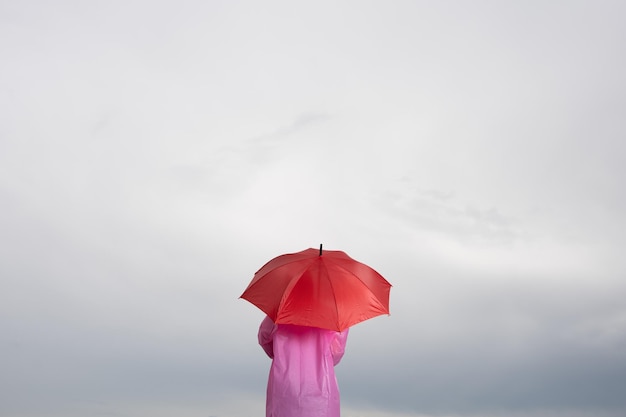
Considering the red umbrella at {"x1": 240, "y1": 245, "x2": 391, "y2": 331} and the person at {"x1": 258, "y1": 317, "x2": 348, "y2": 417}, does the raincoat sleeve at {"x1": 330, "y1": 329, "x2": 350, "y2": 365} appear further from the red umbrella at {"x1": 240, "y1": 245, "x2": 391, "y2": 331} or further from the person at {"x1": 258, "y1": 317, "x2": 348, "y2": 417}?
the red umbrella at {"x1": 240, "y1": 245, "x2": 391, "y2": 331}

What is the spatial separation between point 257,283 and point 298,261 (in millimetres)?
634

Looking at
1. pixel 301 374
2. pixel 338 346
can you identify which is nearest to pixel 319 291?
pixel 338 346

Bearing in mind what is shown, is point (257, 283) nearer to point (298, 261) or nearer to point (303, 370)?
point (298, 261)

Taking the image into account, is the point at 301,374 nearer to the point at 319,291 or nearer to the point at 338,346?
the point at 338,346

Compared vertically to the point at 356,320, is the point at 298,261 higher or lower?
higher

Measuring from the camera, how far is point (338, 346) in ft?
35.5

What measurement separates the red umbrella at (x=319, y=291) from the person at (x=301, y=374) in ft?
1.65

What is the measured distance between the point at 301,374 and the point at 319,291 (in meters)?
1.14

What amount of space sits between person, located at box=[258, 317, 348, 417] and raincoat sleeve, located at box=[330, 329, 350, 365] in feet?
0.21

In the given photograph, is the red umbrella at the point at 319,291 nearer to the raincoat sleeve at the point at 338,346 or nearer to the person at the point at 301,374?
the person at the point at 301,374

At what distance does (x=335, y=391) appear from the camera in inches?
416

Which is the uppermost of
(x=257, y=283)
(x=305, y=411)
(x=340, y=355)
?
(x=257, y=283)

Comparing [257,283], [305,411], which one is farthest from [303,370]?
[257,283]

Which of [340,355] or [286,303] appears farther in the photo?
[340,355]
